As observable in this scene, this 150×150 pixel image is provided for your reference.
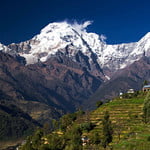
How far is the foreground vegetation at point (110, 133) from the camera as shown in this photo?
8212cm

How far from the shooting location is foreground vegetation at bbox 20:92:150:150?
269 feet

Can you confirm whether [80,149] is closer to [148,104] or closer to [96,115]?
[148,104]

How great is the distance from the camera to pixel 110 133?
10688 cm

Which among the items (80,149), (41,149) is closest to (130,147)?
(80,149)

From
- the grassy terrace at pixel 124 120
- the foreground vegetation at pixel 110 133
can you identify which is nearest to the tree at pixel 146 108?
the foreground vegetation at pixel 110 133

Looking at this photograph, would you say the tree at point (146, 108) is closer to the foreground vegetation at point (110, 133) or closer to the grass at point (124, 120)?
the foreground vegetation at point (110, 133)

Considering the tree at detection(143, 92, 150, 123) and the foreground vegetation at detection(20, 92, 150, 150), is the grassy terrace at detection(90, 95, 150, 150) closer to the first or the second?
the foreground vegetation at detection(20, 92, 150, 150)

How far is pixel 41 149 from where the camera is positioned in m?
126

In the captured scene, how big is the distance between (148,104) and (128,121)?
39.0 meters

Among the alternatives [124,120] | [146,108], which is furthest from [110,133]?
[124,120]

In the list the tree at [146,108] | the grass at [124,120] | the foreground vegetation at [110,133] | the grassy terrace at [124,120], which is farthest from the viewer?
the grass at [124,120]

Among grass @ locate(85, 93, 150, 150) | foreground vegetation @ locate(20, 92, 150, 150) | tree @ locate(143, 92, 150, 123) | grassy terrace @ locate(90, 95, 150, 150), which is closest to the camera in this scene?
foreground vegetation @ locate(20, 92, 150, 150)

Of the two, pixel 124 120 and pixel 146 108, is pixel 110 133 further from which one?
pixel 124 120

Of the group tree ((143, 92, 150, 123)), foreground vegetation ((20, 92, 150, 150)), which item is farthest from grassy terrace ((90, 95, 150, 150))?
tree ((143, 92, 150, 123))
